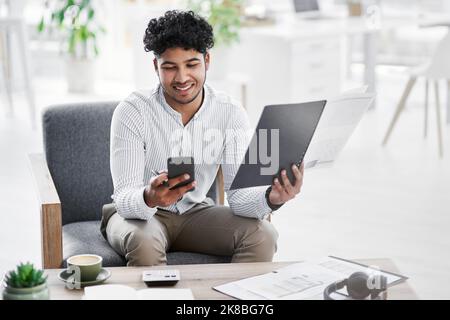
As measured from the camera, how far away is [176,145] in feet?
8.23

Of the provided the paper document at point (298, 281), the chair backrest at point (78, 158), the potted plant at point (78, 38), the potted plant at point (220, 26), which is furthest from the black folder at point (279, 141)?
the potted plant at point (78, 38)

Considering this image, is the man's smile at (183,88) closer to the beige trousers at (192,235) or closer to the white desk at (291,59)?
the beige trousers at (192,235)

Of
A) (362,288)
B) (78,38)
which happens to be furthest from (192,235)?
(78,38)

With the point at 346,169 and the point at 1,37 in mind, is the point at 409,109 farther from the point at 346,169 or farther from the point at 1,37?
the point at 1,37

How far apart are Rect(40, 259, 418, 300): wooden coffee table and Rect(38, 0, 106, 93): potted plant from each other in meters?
4.63

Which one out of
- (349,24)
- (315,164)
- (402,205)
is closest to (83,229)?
(315,164)

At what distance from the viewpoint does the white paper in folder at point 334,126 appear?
2.24 m

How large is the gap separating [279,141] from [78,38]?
4.83 metres

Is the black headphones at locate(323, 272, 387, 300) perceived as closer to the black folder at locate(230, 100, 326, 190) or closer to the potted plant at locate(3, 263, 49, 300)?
the black folder at locate(230, 100, 326, 190)

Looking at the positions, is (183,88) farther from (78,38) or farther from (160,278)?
(78,38)

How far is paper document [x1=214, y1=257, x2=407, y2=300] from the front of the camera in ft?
6.43

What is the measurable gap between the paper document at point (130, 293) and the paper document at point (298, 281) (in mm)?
103

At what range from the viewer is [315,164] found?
238cm
